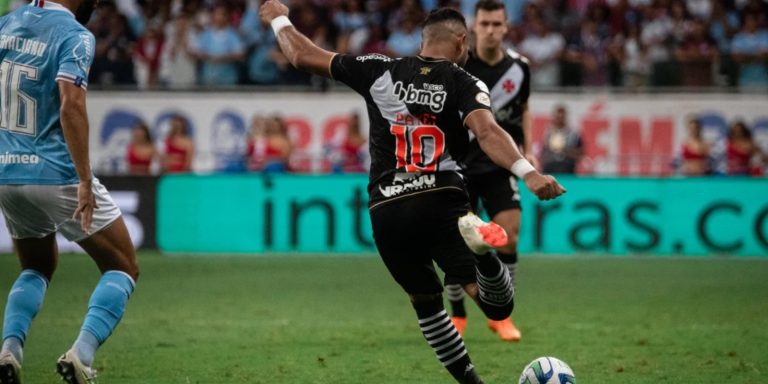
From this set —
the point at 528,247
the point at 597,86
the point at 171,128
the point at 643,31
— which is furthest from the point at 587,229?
the point at 171,128

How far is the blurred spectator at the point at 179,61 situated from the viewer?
23234mm

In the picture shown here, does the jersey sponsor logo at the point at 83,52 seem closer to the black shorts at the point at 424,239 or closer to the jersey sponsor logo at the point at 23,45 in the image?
the jersey sponsor logo at the point at 23,45

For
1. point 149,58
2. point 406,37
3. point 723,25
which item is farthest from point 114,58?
point 723,25

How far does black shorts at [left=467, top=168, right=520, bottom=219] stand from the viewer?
36.2 feet

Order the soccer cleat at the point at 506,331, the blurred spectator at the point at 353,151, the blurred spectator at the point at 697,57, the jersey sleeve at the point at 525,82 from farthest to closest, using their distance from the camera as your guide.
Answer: the blurred spectator at the point at 697,57
the blurred spectator at the point at 353,151
the jersey sleeve at the point at 525,82
the soccer cleat at the point at 506,331

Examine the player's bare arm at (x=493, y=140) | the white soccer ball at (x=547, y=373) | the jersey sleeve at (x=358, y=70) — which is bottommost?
the white soccer ball at (x=547, y=373)

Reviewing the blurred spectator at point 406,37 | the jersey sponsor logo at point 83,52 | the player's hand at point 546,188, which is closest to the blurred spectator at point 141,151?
the blurred spectator at point 406,37

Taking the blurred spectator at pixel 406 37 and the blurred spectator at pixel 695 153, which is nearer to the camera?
the blurred spectator at pixel 695 153

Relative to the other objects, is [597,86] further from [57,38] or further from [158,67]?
[57,38]

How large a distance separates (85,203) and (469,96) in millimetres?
2285

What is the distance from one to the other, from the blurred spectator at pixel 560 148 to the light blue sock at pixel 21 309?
46.6ft

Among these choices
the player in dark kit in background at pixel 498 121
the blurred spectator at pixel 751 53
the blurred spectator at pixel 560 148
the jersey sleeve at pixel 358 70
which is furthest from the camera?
the blurred spectator at pixel 751 53

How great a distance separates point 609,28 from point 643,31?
2.16 ft

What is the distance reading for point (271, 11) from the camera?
315 inches
